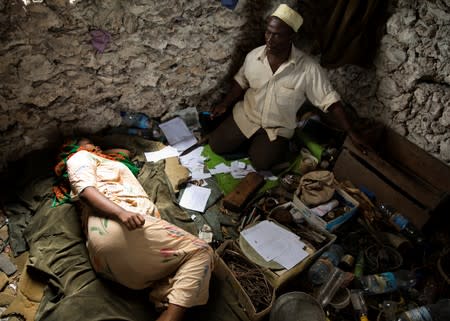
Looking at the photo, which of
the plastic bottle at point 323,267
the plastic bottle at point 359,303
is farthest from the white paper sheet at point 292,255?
the plastic bottle at point 359,303

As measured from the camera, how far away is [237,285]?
7.06ft

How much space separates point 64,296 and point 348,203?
223 cm

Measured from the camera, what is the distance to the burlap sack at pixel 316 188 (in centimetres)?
267

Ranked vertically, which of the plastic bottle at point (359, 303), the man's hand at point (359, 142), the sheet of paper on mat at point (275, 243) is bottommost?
the plastic bottle at point (359, 303)

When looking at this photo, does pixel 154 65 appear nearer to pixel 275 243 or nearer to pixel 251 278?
pixel 275 243

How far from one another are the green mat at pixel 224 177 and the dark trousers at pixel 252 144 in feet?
0.19

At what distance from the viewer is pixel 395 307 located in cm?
223

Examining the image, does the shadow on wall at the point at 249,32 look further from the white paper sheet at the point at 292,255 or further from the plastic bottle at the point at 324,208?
the white paper sheet at the point at 292,255

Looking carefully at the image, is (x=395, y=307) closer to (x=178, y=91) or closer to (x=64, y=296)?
(x=64, y=296)

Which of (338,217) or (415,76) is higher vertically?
(415,76)

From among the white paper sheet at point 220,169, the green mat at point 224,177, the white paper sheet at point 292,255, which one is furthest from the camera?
the white paper sheet at point 220,169

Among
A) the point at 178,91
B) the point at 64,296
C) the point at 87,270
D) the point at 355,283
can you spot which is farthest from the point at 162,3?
the point at 355,283

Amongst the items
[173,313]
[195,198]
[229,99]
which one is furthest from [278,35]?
[173,313]

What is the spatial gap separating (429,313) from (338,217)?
833mm
